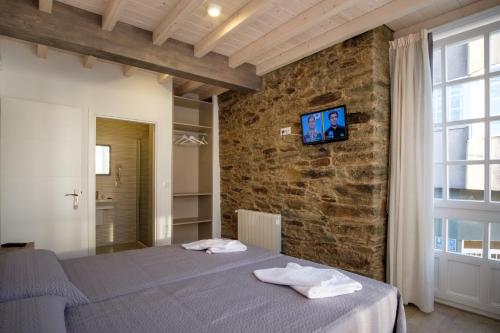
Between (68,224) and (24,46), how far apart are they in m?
1.99

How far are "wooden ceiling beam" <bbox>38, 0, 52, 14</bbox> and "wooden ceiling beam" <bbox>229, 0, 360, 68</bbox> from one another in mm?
1750

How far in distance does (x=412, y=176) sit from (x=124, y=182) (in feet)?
14.6

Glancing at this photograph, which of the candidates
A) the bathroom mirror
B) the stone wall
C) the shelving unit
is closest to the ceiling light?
the stone wall

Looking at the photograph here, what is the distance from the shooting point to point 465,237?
2.65 m

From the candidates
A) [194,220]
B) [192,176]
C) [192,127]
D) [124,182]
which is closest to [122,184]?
[124,182]

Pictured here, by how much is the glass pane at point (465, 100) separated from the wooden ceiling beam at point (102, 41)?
89.1 inches

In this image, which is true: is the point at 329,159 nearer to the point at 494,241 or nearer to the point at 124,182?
the point at 494,241

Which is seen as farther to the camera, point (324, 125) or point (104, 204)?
point (104, 204)

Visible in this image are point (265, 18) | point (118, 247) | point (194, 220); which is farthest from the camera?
point (118, 247)

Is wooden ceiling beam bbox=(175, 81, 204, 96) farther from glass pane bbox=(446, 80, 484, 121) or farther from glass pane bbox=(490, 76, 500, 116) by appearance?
glass pane bbox=(490, 76, 500, 116)

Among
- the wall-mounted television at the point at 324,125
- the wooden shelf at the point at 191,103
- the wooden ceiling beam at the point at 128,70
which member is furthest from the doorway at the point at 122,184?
the wall-mounted television at the point at 324,125

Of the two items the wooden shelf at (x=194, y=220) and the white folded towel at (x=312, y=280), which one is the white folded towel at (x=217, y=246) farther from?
the wooden shelf at (x=194, y=220)

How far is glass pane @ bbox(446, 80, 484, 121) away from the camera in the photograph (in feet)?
8.50

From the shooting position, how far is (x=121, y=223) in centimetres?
508
